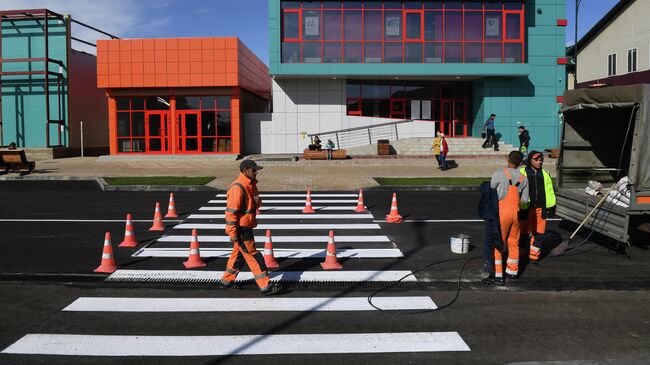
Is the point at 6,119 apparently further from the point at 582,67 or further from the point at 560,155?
the point at 582,67

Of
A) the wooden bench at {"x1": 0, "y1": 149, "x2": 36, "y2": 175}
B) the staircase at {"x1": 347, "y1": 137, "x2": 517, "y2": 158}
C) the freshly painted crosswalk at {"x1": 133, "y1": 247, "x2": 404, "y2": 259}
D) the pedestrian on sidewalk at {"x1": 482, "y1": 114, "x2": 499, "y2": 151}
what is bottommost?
the freshly painted crosswalk at {"x1": 133, "y1": 247, "x2": 404, "y2": 259}

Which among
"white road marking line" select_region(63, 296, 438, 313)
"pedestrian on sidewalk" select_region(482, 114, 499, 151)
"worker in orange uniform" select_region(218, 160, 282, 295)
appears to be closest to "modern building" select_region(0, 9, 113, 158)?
"pedestrian on sidewalk" select_region(482, 114, 499, 151)

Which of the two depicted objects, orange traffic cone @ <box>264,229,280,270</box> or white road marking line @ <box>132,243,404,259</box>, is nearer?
orange traffic cone @ <box>264,229,280,270</box>

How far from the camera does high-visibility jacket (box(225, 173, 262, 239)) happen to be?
22.2 ft

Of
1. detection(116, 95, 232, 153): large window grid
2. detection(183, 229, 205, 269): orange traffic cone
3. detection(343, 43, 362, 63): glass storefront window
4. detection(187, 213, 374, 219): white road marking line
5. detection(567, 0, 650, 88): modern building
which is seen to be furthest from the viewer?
detection(567, 0, 650, 88): modern building

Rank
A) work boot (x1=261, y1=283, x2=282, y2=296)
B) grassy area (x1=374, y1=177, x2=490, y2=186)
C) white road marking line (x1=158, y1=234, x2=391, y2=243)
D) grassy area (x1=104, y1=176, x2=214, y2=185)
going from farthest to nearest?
grassy area (x1=104, y1=176, x2=214, y2=185), grassy area (x1=374, y1=177, x2=490, y2=186), white road marking line (x1=158, y1=234, x2=391, y2=243), work boot (x1=261, y1=283, x2=282, y2=296)

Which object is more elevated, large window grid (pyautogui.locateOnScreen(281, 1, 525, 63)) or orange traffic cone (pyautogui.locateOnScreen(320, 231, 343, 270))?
large window grid (pyautogui.locateOnScreen(281, 1, 525, 63))

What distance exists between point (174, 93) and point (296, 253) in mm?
26011

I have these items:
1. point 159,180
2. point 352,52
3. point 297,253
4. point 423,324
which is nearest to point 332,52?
point 352,52

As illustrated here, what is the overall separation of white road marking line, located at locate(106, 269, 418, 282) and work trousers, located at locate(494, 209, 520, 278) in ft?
3.94

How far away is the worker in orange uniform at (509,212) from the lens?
7.52 m

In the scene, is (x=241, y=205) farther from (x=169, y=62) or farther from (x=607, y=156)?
(x=169, y=62)

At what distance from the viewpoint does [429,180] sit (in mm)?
21156

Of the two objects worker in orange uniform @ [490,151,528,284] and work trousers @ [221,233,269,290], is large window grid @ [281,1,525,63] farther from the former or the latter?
work trousers @ [221,233,269,290]
